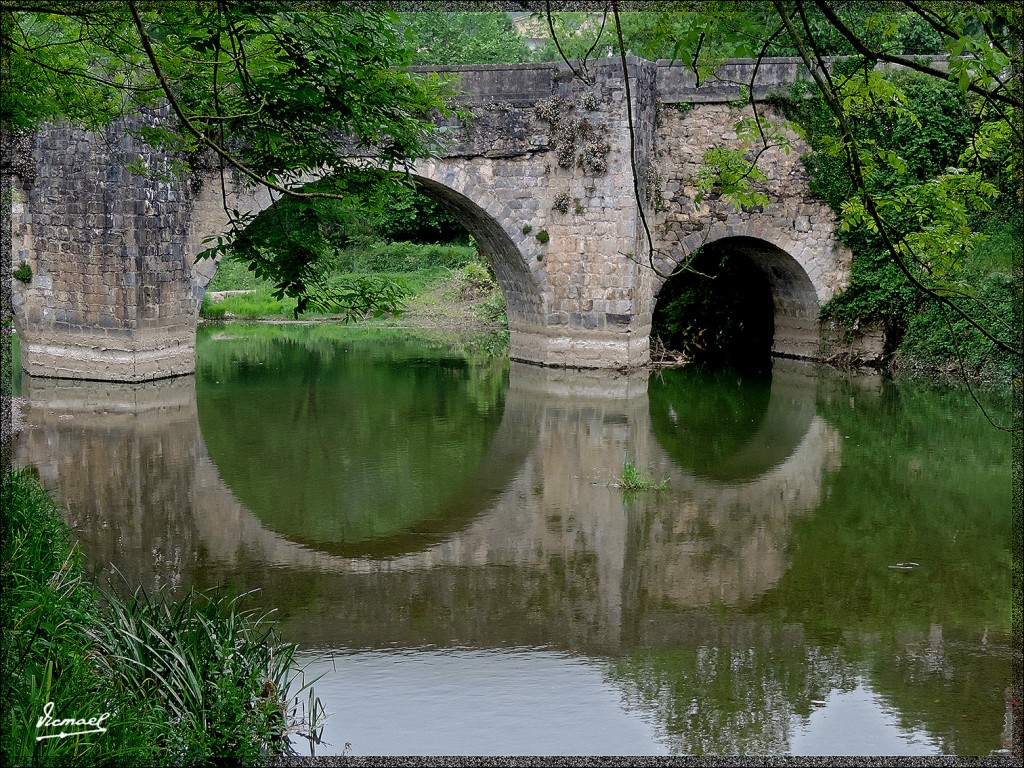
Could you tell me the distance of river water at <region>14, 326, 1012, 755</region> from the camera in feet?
16.1

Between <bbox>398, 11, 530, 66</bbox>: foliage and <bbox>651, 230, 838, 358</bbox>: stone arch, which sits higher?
<bbox>398, 11, 530, 66</bbox>: foliage

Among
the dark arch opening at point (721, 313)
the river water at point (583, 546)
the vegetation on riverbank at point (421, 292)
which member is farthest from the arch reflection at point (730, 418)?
the vegetation on riverbank at point (421, 292)

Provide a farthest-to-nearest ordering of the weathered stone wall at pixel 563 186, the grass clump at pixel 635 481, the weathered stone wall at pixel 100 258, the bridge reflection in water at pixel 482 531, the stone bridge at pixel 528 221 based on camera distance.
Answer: the weathered stone wall at pixel 563 186
the stone bridge at pixel 528 221
the weathered stone wall at pixel 100 258
the grass clump at pixel 635 481
the bridge reflection in water at pixel 482 531

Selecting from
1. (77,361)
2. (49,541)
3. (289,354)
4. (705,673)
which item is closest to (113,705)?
(49,541)

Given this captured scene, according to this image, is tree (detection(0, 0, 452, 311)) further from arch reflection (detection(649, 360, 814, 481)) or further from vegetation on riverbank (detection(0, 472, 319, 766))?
arch reflection (detection(649, 360, 814, 481))

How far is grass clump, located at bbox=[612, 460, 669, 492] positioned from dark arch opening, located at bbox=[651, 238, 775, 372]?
7080mm

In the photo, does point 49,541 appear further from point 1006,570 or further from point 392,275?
point 392,275

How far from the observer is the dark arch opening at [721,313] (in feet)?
54.7

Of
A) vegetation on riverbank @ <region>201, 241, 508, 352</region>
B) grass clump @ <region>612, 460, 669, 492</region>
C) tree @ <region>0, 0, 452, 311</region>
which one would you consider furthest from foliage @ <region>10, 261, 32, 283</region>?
tree @ <region>0, 0, 452, 311</region>

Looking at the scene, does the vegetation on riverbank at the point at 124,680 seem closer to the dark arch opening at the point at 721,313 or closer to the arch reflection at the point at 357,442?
the arch reflection at the point at 357,442

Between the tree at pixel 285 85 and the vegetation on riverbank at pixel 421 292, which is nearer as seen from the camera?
the tree at pixel 285 85

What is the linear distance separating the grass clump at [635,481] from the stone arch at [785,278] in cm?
586

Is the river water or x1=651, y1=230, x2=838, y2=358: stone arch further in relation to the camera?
x1=651, y1=230, x2=838, y2=358: stone arch
